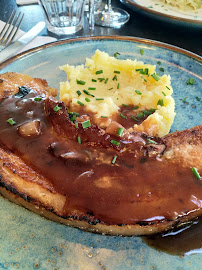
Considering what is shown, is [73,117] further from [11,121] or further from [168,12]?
[168,12]

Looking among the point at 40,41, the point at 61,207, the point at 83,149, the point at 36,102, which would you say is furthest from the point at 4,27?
the point at 61,207

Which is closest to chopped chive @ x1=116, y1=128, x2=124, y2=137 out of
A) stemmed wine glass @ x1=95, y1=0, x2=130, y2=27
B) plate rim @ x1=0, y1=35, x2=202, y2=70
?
plate rim @ x1=0, y1=35, x2=202, y2=70

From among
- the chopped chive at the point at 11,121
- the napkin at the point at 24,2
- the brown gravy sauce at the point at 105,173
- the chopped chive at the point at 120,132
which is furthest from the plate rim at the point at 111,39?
the napkin at the point at 24,2

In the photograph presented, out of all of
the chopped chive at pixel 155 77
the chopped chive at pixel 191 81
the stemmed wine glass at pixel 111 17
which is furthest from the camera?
the stemmed wine glass at pixel 111 17

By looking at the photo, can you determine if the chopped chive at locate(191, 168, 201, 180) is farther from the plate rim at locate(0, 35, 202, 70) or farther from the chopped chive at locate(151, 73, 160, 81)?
the plate rim at locate(0, 35, 202, 70)

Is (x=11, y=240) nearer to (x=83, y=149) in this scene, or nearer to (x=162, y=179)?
(x=83, y=149)

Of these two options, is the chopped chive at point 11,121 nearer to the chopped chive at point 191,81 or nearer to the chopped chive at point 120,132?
the chopped chive at point 120,132

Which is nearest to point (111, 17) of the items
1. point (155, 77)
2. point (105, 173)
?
point (155, 77)
